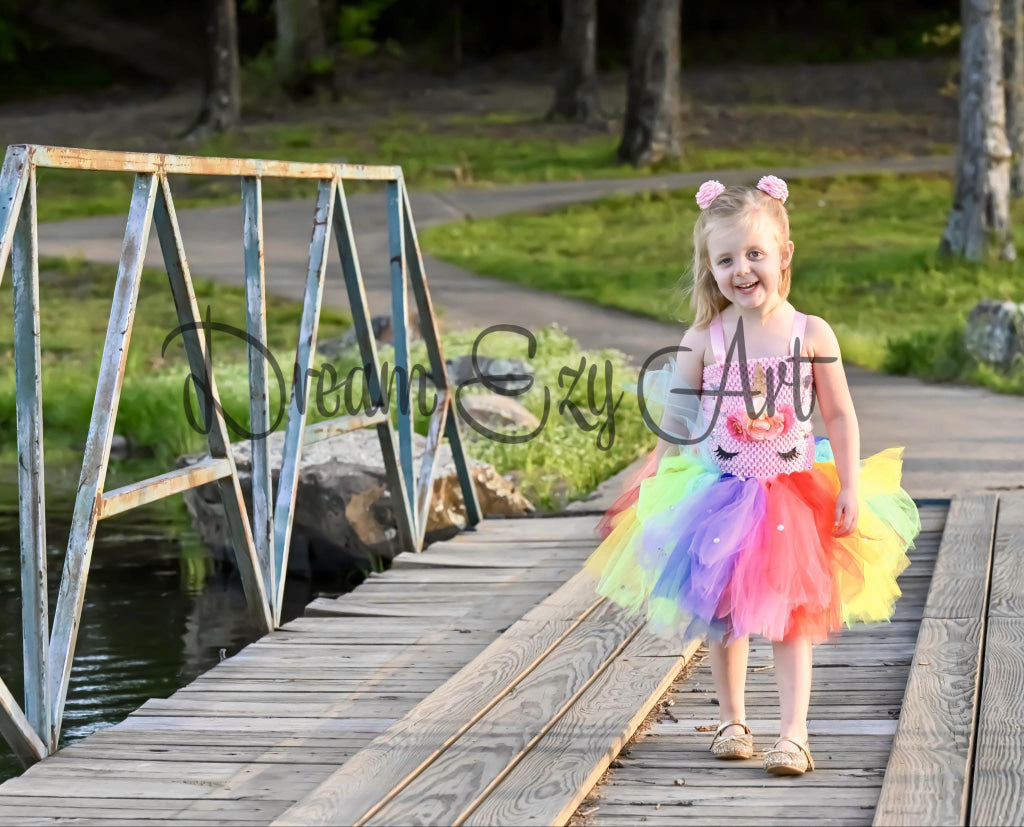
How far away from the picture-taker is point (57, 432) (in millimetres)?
10312

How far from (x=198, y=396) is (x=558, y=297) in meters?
9.76

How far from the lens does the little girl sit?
3.36 m

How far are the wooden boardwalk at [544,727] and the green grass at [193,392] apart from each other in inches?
129

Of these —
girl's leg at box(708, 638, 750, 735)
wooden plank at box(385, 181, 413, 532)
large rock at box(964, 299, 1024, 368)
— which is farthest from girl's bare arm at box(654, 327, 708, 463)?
large rock at box(964, 299, 1024, 368)

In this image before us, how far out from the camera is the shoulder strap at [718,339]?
139 inches

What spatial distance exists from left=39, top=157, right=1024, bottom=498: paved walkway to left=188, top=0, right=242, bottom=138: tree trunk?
19.4 feet

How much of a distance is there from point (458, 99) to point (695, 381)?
27001mm

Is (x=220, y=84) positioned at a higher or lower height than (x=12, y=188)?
higher

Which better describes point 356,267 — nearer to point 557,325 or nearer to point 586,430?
point 586,430

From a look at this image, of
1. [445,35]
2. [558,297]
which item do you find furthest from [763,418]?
[445,35]

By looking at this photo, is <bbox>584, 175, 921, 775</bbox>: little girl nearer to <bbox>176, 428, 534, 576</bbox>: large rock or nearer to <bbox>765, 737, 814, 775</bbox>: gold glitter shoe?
<bbox>765, 737, 814, 775</bbox>: gold glitter shoe

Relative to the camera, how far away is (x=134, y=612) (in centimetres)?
645

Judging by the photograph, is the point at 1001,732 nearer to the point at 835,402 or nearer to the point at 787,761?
the point at 787,761

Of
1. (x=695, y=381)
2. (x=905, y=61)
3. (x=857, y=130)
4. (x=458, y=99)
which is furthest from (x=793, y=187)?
(x=695, y=381)
